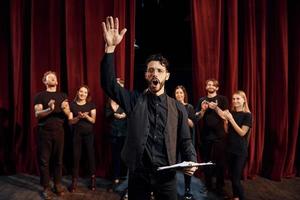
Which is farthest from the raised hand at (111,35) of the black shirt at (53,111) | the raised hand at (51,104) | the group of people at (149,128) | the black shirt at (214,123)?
the black shirt at (214,123)

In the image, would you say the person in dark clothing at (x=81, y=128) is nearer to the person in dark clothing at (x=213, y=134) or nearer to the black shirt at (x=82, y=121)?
the black shirt at (x=82, y=121)

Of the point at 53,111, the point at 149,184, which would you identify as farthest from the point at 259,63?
the point at 149,184

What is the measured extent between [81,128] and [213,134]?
1594 mm

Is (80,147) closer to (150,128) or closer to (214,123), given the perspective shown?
(214,123)

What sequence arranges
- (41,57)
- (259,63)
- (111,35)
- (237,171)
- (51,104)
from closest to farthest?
(111,35)
(237,171)
(51,104)
(41,57)
(259,63)

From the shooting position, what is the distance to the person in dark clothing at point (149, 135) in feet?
7.19

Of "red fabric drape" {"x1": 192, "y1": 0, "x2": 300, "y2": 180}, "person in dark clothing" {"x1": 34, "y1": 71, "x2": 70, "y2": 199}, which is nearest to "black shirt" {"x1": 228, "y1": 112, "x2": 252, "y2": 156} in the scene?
"red fabric drape" {"x1": 192, "y1": 0, "x2": 300, "y2": 180}

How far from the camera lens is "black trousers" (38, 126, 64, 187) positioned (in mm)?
3945

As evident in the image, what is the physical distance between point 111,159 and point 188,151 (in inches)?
111

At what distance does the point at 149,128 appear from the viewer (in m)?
2.24

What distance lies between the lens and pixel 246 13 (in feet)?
16.5

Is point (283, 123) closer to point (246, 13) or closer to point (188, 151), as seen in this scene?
point (246, 13)

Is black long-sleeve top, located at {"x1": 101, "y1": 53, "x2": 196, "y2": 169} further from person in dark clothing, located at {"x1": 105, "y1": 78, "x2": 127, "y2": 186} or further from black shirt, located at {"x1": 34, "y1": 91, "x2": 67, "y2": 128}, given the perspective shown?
person in dark clothing, located at {"x1": 105, "y1": 78, "x2": 127, "y2": 186}

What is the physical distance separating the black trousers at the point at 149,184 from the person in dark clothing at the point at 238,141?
1567mm
